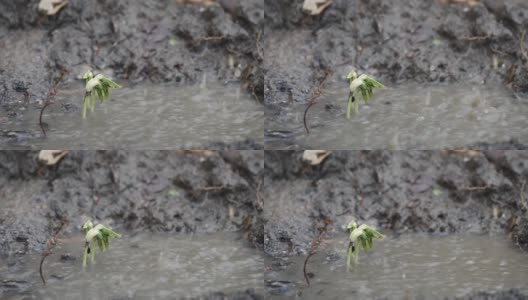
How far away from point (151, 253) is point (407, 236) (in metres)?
1.40

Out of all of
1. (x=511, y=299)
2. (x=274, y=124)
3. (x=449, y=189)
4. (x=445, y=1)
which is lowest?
(x=511, y=299)

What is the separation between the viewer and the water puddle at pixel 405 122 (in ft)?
15.8

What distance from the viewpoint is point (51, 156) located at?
16.0 ft

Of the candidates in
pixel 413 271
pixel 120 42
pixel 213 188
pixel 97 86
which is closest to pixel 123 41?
pixel 120 42

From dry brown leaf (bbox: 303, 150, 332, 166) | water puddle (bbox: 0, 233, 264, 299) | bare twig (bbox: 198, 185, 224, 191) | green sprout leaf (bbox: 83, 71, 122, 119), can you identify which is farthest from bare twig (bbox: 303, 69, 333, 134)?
green sprout leaf (bbox: 83, 71, 122, 119)

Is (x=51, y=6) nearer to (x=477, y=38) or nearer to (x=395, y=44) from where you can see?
(x=395, y=44)

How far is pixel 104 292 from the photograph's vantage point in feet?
15.1

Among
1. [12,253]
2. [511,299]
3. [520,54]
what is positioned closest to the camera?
[511,299]

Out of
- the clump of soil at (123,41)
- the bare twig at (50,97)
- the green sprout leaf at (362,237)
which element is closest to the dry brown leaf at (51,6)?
the clump of soil at (123,41)

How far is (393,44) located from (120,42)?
4.91ft

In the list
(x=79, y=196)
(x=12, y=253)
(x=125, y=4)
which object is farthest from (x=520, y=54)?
(x=12, y=253)

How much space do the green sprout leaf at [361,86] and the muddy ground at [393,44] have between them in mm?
207

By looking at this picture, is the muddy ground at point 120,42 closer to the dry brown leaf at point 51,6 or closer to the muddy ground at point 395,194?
the dry brown leaf at point 51,6

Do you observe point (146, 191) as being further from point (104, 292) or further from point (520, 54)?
point (520, 54)
